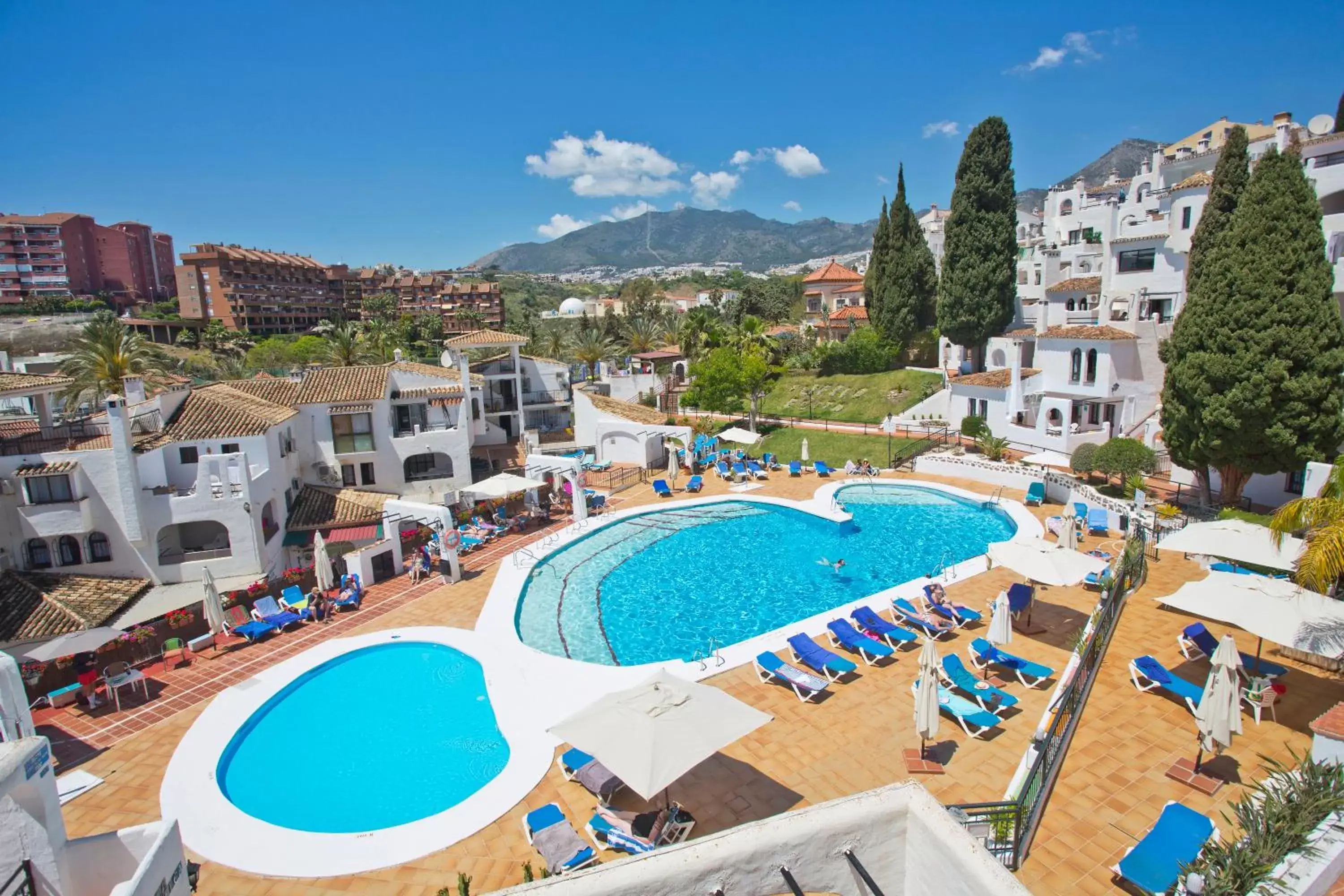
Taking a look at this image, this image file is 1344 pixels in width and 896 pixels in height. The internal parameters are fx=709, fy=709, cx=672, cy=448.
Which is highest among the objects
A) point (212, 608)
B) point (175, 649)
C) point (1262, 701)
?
point (212, 608)

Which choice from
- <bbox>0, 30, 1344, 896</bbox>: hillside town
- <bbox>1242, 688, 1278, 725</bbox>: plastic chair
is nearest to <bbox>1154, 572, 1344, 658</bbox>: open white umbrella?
<bbox>0, 30, 1344, 896</bbox>: hillside town

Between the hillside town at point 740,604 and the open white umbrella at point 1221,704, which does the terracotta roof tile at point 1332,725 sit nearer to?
the hillside town at point 740,604

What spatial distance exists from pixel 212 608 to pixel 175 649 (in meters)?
1.13

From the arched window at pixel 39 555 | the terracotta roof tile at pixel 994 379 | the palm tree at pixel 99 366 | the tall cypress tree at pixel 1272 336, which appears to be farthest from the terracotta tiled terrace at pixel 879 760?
the palm tree at pixel 99 366

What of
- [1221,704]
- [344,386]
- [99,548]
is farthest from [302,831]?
[344,386]

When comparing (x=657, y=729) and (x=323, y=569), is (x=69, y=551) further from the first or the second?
(x=657, y=729)

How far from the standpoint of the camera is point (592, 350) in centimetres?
6044

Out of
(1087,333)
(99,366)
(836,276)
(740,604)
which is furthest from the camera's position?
(836,276)

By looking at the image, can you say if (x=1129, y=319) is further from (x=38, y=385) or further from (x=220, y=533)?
→ (x=38, y=385)

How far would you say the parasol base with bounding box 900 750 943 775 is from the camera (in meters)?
10.8

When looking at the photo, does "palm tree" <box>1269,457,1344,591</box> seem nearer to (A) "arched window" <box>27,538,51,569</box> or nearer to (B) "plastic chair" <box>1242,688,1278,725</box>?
(B) "plastic chair" <box>1242,688,1278,725</box>

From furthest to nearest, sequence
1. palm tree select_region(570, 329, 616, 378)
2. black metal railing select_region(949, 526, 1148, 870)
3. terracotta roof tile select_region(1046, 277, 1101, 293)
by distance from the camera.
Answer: palm tree select_region(570, 329, 616, 378) < terracotta roof tile select_region(1046, 277, 1101, 293) < black metal railing select_region(949, 526, 1148, 870)

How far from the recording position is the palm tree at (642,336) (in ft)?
215

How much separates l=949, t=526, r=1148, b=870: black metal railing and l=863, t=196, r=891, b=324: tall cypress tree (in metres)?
35.8
